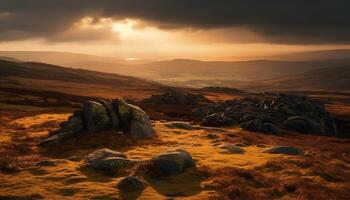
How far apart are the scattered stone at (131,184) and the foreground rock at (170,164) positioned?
2.22 meters

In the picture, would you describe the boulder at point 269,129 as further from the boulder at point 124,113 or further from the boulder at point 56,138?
the boulder at point 56,138

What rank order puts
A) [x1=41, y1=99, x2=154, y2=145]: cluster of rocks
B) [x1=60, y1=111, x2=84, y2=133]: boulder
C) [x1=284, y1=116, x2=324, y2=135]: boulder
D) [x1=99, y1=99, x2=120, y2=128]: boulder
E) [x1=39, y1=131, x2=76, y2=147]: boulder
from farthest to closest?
[x1=284, y1=116, x2=324, y2=135]: boulder → [x1=99, y1=99, x2=120, y2=128]: boulder → [x1=41, y1=99, x2=154, y2=145]: cluster of rocks → [x1=60, y1=111, x2=84, y2=133]: boulder → [x1=39, y1=131, x2=76, y2=147]: boulder

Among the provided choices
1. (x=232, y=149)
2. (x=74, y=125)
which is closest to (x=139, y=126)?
(x=74, y=125)

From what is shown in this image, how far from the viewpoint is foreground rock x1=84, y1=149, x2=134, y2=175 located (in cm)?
2734

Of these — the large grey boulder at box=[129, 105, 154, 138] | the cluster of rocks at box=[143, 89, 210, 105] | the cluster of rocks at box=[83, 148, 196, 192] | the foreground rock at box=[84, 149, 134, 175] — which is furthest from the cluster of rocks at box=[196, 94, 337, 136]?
the foreground rock at box=[84, 149, 134, 175]

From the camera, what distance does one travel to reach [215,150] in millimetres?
35969

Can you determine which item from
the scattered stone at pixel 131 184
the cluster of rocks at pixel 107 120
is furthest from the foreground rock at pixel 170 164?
the cluster of rocks at pixel 107 120

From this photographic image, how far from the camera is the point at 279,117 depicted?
67.1 meters

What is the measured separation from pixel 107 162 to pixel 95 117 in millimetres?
14725

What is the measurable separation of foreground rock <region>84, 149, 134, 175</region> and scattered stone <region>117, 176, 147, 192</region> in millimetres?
2747

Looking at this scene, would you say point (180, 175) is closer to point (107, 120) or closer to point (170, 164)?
point (170, 164)

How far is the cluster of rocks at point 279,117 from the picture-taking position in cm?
5991

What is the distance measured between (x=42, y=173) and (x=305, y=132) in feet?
152

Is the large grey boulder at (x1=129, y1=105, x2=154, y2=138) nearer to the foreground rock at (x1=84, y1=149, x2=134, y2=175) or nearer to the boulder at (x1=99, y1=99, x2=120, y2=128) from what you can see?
the boulder at (x1=99, y1=99, x2=120, y2=128)
